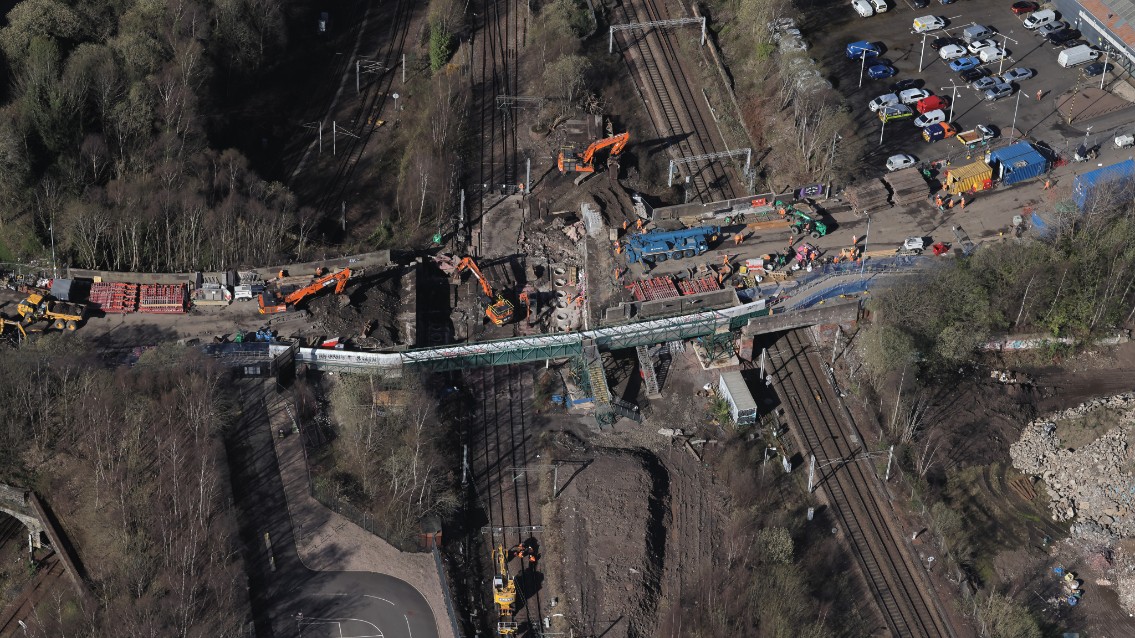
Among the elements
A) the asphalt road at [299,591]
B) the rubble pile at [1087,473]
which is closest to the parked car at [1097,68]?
the rubble pile at [1087,473]

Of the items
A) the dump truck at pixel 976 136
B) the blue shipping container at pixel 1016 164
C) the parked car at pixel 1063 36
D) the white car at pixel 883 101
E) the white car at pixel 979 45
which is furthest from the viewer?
the parked car at pixel 1063 36

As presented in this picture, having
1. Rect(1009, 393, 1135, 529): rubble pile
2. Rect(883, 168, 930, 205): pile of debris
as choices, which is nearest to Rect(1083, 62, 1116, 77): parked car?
Rect(883, 168, 930, 205): pile of debris

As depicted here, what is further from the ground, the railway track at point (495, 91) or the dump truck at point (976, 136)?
the railway track at point (495, 91)

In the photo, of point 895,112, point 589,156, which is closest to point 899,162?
point 895,112

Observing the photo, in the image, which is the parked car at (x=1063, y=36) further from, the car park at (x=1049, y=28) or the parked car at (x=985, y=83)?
the parked car at (x=985, y=83)

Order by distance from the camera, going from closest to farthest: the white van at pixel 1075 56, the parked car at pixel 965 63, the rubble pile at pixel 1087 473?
the rubble pile at pixel 1087 473
the white van at pixel 1075 56
the parked car at pixel 965 63

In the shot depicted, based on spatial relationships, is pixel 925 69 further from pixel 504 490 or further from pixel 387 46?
pixel 504 490
